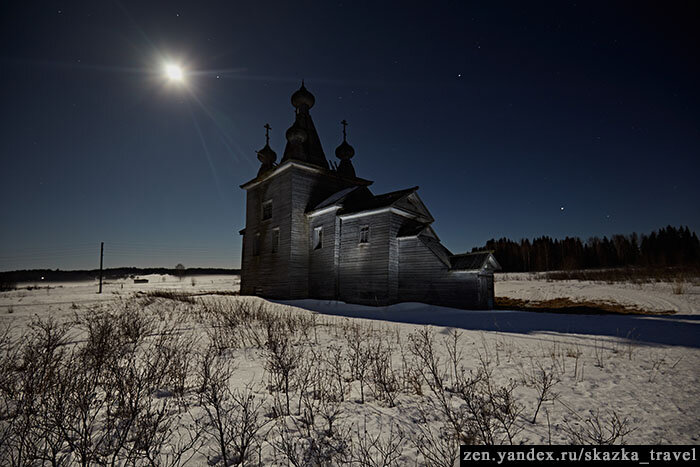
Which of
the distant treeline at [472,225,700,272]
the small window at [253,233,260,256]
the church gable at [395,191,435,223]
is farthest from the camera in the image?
the distant treeline at [472,225,700,272]

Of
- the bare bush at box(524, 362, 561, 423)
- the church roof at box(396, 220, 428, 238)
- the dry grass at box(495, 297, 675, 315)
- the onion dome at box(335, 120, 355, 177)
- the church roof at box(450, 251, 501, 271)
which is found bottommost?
the dry grass at box(495, 297, 675, 315)

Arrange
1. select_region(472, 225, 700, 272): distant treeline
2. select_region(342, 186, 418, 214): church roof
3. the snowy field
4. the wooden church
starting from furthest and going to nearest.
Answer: select_region(472, 225, 700, 272): distant treeline < select_region(342, 186, 418, 214): church roof < the wooden church < the snowy field

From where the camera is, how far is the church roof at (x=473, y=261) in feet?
47.8

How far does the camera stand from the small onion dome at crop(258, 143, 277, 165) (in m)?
27.2

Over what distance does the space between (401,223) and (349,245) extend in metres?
3.74

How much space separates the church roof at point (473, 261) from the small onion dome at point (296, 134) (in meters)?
14.8

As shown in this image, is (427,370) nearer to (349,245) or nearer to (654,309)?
(349,245)

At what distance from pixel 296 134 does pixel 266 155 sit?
634 centimetres

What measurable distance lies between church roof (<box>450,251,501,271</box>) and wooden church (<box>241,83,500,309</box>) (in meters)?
0.05

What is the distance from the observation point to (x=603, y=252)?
60.4 meters

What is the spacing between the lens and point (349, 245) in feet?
61.6

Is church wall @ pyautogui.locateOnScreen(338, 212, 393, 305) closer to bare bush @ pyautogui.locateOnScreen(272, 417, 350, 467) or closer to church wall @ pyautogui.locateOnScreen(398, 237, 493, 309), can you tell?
church wall @ pyautogui.locateOnScreen(398, 237, 493, 309)

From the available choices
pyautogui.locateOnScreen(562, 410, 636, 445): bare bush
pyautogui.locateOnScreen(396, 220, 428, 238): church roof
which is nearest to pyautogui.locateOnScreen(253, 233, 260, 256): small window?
pyautogui.locateOnScreen(396, 220, 428, 238): church roof

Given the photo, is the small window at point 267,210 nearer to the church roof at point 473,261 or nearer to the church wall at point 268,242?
the church wall at point 268,242
